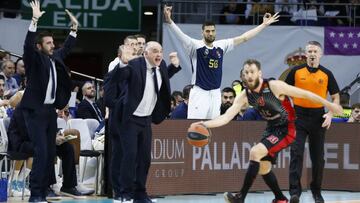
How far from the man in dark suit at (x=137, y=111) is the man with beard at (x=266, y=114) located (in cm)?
104

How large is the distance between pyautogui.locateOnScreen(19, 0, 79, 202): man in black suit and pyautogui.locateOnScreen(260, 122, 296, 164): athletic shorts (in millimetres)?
2945

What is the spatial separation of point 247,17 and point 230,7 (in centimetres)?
59

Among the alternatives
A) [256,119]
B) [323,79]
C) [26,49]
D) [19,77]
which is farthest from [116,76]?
[19,77]

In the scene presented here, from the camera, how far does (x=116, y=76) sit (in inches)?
504

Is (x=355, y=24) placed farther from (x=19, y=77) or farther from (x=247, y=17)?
(x=19, y=77)

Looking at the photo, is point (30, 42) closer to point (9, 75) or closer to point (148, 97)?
point (148, 97)

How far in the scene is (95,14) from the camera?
75.5ft

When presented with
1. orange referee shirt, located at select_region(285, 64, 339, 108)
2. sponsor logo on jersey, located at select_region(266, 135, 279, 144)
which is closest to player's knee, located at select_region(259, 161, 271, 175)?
sponsor logo on jersey, located at select_region(266, 135, 279, 144)

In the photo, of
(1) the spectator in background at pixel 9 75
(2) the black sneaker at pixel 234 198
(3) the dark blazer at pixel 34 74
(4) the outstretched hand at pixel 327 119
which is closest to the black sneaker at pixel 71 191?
(3) the dark blazer at pixel 34 74

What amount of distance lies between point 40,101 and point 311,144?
4048 mm

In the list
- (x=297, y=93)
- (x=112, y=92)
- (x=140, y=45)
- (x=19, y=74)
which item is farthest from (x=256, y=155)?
(x=19, y=74)

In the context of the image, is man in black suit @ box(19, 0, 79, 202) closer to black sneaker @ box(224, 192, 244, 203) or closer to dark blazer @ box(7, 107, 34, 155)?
dark blazer @ box(7, 107, 34, 155)

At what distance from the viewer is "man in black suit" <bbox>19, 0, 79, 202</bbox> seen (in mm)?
12352

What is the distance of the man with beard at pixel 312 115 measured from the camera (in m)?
13.4
